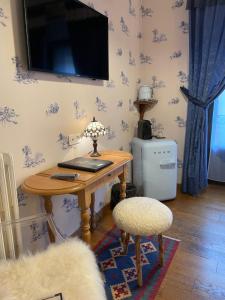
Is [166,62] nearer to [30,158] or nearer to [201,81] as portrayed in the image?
[201,81]

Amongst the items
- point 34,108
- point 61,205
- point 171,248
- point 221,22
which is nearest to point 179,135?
point 221,22

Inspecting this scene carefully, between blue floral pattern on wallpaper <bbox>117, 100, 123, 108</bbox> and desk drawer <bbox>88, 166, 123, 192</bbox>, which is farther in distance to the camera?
blue floral pattern on wallpaper <bbox>117, 100, 123, 108</bbox>

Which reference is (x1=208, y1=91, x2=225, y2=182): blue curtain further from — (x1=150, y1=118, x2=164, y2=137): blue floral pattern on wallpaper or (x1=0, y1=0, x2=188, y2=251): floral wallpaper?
(x1=150, y1=118, x2=164, y2=137): blue floral pattern on wallpaper

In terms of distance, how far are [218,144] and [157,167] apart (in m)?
0.90

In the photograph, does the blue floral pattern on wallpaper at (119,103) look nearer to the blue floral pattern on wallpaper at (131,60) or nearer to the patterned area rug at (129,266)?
the blue floral pattern on wallpaper at (131,60)

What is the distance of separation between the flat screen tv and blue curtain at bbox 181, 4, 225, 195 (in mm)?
1053

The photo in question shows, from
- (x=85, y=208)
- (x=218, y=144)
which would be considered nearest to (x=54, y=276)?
(x=85, y=208)

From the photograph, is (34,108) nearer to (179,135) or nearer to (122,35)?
(122,35)

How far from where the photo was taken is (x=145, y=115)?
301 cm

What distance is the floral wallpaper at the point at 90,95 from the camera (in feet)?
4.33

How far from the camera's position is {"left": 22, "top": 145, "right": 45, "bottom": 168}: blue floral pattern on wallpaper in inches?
56.6

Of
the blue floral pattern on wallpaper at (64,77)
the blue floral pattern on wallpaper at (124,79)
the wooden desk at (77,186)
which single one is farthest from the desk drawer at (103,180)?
the blue floral pattern on wallpaper at (124,79)

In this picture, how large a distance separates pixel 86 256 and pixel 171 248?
0.96 meters

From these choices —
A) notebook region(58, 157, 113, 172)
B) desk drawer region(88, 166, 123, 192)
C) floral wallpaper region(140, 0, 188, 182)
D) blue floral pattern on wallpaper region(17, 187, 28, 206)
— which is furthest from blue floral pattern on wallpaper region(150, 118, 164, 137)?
blue floral pattern on wallpaper region(17, 187, 28, 206)
